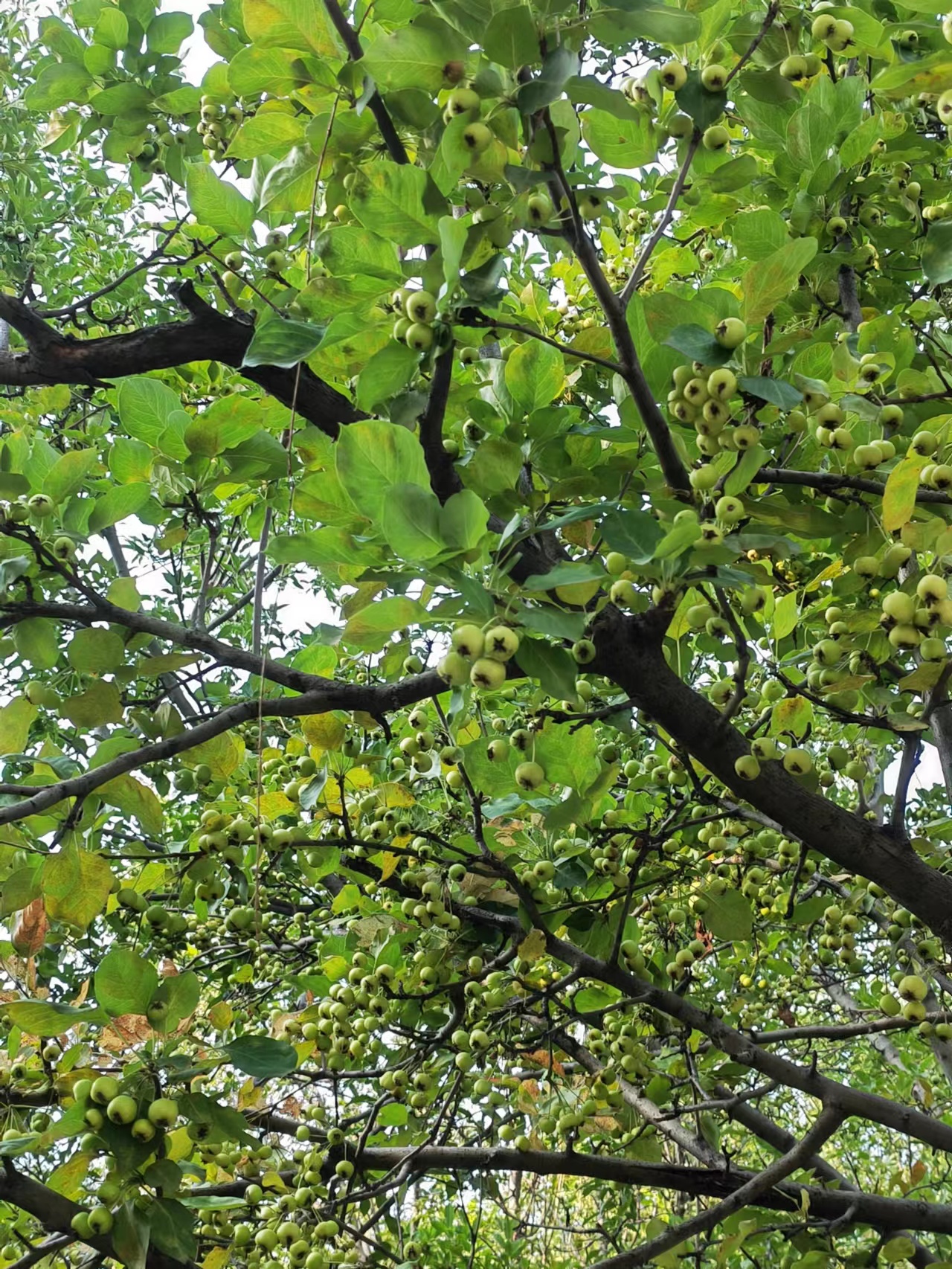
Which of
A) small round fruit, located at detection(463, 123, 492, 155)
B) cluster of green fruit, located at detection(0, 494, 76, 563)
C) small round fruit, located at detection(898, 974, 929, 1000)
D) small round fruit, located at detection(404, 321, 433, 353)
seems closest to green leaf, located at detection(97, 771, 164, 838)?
cluster of green fruit, located at detection(0, 494, 76, 563)

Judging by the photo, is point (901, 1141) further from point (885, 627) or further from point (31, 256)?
point (31, 256)

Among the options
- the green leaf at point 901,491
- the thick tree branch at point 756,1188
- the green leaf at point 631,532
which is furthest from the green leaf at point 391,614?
the thick tree branch at point 756,1188

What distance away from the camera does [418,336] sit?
1494mm

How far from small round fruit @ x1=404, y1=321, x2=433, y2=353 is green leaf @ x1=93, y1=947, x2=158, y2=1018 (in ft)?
3.93

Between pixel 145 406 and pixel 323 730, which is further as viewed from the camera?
pixel 323 730

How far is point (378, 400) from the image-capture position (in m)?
1.56

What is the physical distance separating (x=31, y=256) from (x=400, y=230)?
13.7ft

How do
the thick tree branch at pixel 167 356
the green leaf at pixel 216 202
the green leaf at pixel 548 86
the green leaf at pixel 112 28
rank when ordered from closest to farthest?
the green leaf at pixel 548 86 → the green leaf at pixel 216 202 → the thick tree branch at pixel 167 356 → the green leaf at pixel 112 28

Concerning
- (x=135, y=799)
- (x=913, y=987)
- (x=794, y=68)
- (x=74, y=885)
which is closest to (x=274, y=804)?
(x=135, y=799)

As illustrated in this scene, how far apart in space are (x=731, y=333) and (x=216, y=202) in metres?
1.15

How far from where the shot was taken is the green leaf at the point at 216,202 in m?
2.04

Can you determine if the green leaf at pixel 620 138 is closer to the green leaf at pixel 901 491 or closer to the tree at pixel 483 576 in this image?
the tree at pixel 483 576

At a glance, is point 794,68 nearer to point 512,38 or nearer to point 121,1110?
point 512,38

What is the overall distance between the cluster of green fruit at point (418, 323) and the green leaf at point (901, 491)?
753 mm
